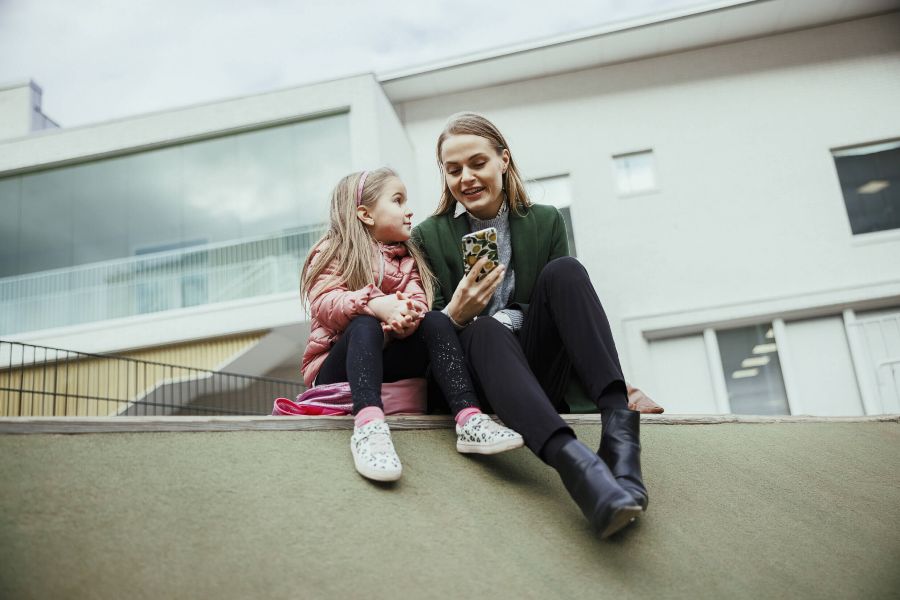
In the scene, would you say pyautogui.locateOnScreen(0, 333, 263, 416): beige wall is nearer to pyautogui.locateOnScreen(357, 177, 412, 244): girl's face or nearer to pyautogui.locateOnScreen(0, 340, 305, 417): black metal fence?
pyautogui.locateOnScreen(0, 340, 305, 417): black metal fence

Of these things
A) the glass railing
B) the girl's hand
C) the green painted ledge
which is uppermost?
the glass railing

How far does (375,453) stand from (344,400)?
41 cm

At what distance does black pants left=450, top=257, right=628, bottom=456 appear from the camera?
1.72 m

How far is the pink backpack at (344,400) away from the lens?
2.06 m

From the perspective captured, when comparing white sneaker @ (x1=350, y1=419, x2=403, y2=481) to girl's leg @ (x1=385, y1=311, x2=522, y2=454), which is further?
A: girl's leg @ (x1=385, y1=311, x2=522, y2=454)

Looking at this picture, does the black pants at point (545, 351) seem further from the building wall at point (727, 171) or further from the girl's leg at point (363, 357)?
the building wall at point (727, 171)

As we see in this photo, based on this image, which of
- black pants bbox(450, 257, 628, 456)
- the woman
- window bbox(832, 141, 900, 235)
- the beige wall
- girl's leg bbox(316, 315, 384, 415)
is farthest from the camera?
the beige wall

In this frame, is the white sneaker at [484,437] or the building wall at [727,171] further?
the building wall at [727,171]

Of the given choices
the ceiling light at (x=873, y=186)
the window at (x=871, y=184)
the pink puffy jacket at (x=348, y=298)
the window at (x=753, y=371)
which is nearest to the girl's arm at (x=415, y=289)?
the pink puffy jacket at (x=348, y=298)

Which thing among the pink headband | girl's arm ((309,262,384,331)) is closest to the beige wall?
the pink headband

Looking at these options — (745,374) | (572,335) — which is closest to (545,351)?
(572,335)

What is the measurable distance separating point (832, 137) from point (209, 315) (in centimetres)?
790

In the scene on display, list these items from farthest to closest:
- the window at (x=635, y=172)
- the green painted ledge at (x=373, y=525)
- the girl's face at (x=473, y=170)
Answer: the window at (x=635, y=172) → the girl's face at (x=473, y=170) → the green painted ledge at (x=373, y=525)

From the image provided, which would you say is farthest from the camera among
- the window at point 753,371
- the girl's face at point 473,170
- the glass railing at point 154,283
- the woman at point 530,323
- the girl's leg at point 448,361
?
the glass railing at point 154,283
